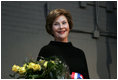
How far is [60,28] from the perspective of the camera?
4.99 ft

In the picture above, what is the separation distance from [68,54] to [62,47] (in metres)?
0.06

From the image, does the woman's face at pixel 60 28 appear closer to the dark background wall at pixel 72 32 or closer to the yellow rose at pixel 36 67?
the yellow rose at pixel 36 67

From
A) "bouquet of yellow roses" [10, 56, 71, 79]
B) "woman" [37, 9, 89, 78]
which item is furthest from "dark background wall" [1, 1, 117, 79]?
"bouquet of yellow roses" [10, 56, 71, 79]

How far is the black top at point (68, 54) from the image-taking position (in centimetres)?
143

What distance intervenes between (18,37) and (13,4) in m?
0.47

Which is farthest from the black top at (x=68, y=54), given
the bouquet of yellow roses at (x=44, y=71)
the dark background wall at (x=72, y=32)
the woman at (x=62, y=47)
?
the dark background wall at (x=72, y=32)

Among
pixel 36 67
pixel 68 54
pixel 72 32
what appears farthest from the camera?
pixel 72 32

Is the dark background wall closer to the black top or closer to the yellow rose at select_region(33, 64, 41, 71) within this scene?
the black top

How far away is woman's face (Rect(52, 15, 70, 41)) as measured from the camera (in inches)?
60.0

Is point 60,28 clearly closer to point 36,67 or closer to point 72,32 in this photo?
point 36,67

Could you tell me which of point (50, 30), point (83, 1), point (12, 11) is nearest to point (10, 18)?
point (12, 11)

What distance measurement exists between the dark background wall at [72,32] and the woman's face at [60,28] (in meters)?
1.60

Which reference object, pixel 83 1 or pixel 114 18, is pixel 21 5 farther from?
pixel 114 18

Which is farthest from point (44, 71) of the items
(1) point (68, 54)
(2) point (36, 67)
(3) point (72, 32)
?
(3) point (72, 32)
